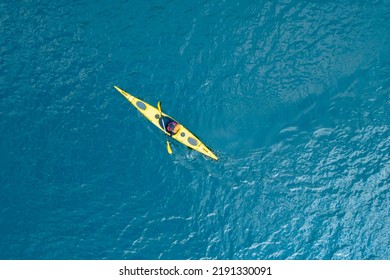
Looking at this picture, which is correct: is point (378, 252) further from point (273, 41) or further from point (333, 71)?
point (273, 41)

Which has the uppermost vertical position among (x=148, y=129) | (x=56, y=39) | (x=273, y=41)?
(x=56, y=39)

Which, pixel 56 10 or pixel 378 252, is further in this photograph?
pixel 56 10

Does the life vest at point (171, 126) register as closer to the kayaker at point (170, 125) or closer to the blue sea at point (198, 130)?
the kayaker at point (170, 125)

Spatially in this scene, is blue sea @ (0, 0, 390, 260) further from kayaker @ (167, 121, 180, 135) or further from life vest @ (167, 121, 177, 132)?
life vest @ (167, 121, 177, 132)

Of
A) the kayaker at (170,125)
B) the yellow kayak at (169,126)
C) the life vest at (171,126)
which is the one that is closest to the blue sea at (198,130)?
the yellow kayak at (169,126)

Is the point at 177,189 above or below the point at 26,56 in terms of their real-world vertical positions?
below

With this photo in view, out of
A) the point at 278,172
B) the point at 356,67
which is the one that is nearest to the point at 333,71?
the point at 356,67

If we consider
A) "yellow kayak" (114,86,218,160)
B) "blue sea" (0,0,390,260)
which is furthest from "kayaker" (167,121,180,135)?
"blue sea" (0,0,390,260)
